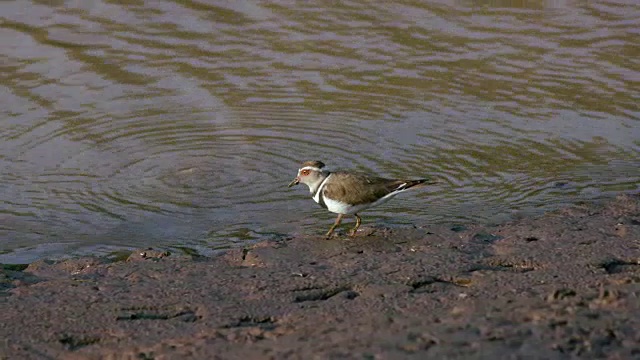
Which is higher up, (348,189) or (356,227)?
(348,189)

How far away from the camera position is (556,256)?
788 cm

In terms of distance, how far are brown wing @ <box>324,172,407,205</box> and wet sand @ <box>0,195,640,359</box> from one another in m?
0.35

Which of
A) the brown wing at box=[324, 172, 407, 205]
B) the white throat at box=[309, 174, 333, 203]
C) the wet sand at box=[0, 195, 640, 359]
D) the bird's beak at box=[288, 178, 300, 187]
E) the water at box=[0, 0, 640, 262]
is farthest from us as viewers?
the water at box=[0, 0, 640, 262]

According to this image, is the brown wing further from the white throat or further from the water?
the water

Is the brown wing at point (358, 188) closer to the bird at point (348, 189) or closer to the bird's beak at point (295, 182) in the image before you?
the bird at point (348, 189)

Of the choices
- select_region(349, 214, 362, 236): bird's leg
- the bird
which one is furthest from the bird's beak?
select_region(349, 214, 362, 236): bird's leg

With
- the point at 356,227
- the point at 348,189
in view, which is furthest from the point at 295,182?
the point at 356,227

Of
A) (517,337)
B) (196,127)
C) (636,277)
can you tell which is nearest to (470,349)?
(517,337)

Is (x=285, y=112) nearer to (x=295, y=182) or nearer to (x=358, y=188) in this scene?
(x=295, y=182)

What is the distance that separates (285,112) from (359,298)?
550cm

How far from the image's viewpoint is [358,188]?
9.27 meters

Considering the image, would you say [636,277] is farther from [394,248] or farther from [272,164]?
[272,164]

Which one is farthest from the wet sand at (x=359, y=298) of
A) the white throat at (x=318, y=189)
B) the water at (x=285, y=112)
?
the water at (x=285, y=112)

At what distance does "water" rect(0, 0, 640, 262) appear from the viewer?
998cm
